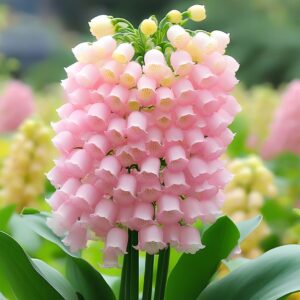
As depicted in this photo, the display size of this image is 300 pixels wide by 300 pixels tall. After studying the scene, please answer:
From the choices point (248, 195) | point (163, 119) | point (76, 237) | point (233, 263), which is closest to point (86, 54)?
point (163, 119)

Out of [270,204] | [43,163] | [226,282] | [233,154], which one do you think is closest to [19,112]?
[233,154]

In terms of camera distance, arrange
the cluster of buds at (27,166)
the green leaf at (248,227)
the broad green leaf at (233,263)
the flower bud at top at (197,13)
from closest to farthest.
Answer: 1. the flower bud at top at (197,13)
2. the green leaf at (248,227)
3. the broad green leaf at (233,263)
4. the cluster of buds at (27,166)

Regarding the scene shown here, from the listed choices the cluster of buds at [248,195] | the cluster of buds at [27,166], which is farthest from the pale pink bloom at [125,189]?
the cluster of buds at [27,166]

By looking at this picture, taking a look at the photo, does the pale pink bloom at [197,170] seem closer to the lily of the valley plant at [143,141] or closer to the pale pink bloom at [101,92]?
the lily of the valley plant at [143,141]

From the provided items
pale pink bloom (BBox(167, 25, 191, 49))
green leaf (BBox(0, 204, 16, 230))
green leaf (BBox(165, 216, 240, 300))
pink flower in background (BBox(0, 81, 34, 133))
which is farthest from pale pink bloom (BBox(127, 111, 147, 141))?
pink flower in background (BBox(0, 81, 34, 133))

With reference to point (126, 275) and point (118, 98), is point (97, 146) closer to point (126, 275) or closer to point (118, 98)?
point (118, 98)

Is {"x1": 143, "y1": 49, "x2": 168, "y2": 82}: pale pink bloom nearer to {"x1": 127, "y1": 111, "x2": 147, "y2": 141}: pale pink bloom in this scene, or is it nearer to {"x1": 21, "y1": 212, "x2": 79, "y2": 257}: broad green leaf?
{"x1": 127, "y1": 111, "x2": 147, "y2": 141}: pale pink bloom
